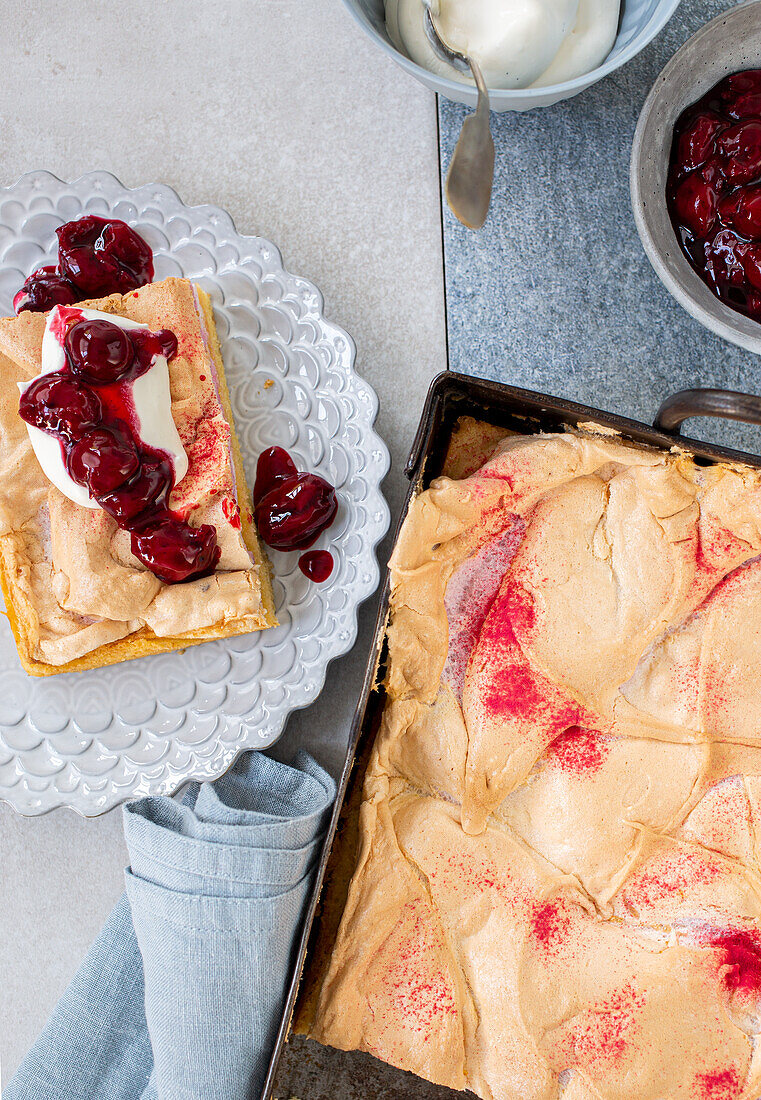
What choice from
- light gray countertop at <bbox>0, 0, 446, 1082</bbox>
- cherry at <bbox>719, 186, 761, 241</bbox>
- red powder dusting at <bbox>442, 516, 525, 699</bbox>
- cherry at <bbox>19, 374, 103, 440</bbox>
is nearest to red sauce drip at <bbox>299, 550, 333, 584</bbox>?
light gray countertop at <bbox>0, 0, 446, 1082</bbox>

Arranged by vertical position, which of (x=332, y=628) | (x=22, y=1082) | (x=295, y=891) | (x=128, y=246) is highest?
(x=128, y=246)

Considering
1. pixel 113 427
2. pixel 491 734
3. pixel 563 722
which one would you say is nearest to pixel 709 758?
pixel 563 722

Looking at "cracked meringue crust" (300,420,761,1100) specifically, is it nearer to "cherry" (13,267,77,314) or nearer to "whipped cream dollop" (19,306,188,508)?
"whipped cream dollop" (19,306,188,508)

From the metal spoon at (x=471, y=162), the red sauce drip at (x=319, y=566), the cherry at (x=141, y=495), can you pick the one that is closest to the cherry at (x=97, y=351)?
the cherry at (x=141, y=495)

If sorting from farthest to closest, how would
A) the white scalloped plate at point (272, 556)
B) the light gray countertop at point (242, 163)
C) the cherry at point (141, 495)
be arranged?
the light gray countertop at point (242, 163) → the white scalloped plate at point (272, 556) → the cherry at point (141, 495)

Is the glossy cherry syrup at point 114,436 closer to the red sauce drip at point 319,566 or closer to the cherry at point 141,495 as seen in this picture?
the cherry at point 141,495

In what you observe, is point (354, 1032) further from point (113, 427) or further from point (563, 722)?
point (113, 427)

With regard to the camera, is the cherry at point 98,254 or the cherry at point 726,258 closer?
the cherry at point 726,258
